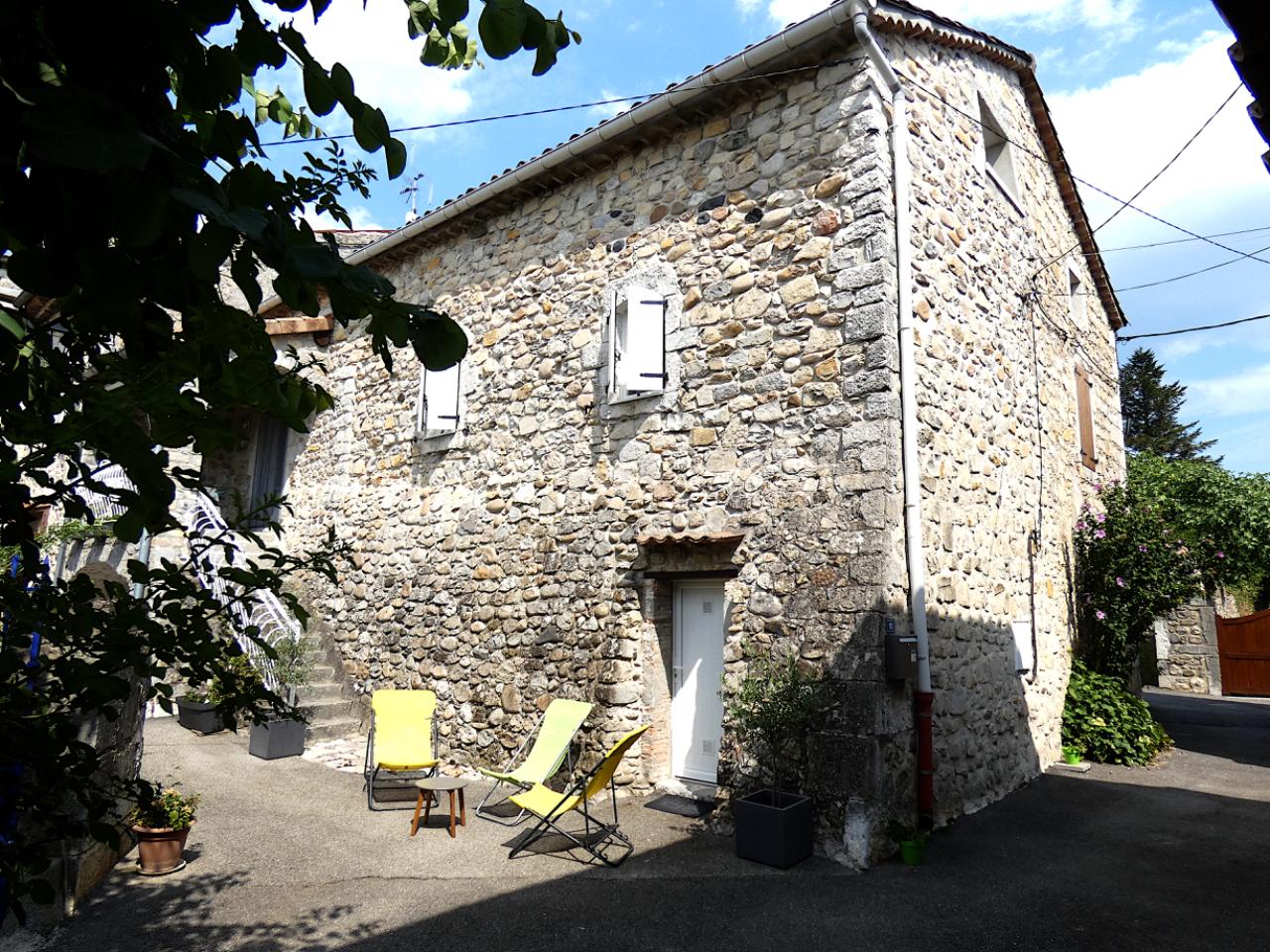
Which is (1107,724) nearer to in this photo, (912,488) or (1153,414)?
(912,488)

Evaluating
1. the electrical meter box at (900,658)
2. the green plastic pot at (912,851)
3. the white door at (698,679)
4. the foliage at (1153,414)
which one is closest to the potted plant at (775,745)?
the electrical meter box at (900,658)

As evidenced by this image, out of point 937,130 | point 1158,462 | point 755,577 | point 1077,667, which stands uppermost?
point 937,130

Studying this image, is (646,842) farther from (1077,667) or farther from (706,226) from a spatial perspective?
(1077,667)

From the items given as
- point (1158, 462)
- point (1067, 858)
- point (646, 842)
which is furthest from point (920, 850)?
point (1158, 462)

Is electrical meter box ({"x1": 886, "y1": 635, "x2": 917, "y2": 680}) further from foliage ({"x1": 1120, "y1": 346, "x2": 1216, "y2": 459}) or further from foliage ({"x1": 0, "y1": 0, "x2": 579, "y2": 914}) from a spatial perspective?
foliage ({"x1": 1120, "y1": 346, "x2": 1216, "y2": 459})

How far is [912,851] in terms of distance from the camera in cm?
462

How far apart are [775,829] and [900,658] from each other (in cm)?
120

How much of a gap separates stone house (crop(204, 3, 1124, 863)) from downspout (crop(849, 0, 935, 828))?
2 cm

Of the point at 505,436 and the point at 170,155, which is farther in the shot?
the point at 505,436

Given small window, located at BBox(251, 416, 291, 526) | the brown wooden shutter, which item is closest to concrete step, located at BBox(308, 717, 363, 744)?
small window, located at BBox(251, 416, 291, 526)

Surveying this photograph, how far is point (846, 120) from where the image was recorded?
5.40 meters

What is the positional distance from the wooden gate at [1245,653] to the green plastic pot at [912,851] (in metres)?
12.9

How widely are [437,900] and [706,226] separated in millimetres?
4699

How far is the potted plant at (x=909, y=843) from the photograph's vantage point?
4.62 meters
